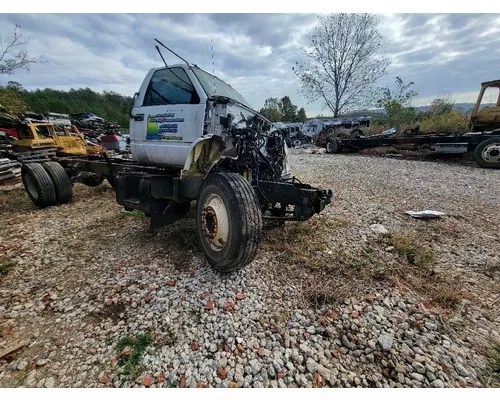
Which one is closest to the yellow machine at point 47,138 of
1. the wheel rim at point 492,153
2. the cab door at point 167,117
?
the cab door at point 167,117

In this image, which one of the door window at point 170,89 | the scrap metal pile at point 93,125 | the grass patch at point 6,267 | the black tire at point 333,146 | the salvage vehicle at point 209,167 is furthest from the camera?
the scrap metal pile at point 93,125

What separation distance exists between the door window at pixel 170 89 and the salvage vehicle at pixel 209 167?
0.5 inches

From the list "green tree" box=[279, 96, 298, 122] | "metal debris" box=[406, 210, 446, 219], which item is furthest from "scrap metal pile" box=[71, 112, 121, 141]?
"green tree" box=[279, 96, 298, 122]

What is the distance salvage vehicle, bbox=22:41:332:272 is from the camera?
2453 mm

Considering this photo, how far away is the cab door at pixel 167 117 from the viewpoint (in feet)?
10.6

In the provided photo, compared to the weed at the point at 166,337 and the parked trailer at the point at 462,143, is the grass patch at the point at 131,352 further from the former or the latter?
the parked trailer at the point at 462,143

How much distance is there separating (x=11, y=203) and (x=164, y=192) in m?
4.61

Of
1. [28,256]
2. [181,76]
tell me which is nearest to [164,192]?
[181,76]

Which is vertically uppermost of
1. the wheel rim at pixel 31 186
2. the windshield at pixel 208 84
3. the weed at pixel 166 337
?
the windshield at pixel 208 84

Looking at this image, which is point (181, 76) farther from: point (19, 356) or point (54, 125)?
point (54, 125)

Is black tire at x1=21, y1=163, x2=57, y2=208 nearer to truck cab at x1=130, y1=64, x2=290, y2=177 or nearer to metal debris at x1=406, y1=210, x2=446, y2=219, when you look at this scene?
truck cab at x1=130, y1=64, x2=290, y2=177

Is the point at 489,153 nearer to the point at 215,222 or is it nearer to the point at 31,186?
the point at 215,222

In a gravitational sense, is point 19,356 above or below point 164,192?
below

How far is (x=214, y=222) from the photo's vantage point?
8.46 ft
